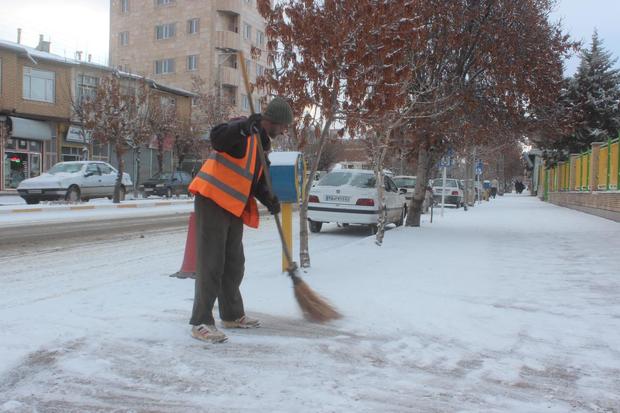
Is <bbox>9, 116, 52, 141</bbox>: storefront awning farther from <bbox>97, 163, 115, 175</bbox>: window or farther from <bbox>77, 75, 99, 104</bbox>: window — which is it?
<bbox>97, 163, 115, 175</bbox>: window

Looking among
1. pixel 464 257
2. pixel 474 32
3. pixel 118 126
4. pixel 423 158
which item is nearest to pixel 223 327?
pixel 464 257

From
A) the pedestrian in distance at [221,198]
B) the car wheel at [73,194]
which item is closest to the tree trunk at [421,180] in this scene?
the pedestrian in distance at [221,198]

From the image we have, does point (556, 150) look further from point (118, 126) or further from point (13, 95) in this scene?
point (13, 95)

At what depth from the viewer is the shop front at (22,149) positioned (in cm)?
2633

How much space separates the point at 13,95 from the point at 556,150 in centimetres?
2894

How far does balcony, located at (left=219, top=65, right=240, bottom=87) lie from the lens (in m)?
43.2

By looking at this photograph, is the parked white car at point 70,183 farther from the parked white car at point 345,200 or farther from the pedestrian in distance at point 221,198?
the pedestrian in distance at point 221,198

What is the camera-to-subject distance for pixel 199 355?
3680mm

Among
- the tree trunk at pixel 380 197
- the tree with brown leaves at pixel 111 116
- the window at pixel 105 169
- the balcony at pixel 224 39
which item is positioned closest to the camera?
the tree trunk at pixel 380 197

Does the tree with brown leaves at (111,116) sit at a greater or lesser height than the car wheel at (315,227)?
greater

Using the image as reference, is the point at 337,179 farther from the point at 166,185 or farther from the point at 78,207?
the point at 166,185

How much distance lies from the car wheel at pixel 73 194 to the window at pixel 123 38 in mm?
31634

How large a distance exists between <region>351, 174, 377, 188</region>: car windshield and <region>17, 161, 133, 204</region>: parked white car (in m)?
12.0

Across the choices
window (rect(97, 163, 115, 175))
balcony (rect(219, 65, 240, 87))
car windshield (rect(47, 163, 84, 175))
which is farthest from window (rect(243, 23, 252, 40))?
car windshield (rect(47, 163, 84, 175))
